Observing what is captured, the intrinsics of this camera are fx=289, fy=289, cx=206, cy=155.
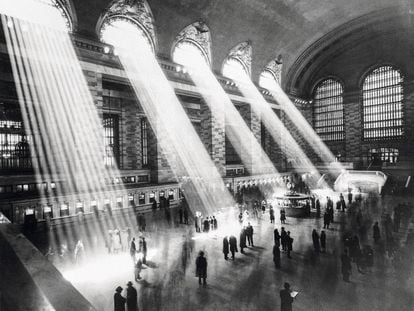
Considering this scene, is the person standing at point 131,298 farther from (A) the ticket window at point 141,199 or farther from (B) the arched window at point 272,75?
(B) the arched window at point 272,75

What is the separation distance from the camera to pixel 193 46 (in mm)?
21500

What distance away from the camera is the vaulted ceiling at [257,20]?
17.9 m

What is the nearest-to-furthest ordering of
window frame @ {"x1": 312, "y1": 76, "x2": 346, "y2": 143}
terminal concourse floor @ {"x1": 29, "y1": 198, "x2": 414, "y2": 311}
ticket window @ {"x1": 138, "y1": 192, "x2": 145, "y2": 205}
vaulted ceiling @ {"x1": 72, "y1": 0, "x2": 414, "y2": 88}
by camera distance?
terminal concourse floor @ {"x1": 29, "y1": 198, "x2": 414, "y2": 311} → ticket window @ {"x1": 138, "y1": 192, "x2": 145, "y2": 205} → vaulted ceiling @ {"x1": 72, "y1": 0, "x2": 414, "y2": 88} → window frame @ {"x1": 312, "y1": 76, "x2": 346, "y2": 143}

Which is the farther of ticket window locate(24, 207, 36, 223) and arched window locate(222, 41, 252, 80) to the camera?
arched window locate(222, 41, 252, 80)

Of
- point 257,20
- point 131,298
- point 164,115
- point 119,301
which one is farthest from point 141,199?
point 257,20

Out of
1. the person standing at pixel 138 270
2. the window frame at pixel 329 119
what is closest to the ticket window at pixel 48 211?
the person standing at pixel 138 270

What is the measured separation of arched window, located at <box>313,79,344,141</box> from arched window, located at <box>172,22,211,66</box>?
1605 cm

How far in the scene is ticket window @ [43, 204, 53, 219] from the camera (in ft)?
44.1

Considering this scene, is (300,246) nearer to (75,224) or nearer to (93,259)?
(93,259)

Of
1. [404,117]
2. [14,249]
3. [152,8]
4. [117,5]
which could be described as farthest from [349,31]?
[14,249]

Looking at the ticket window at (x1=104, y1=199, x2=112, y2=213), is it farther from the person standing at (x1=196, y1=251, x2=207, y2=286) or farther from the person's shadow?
the person standing at (x1=196, y1=251, x2=207, y2=286)

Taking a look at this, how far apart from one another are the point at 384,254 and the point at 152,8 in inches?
676

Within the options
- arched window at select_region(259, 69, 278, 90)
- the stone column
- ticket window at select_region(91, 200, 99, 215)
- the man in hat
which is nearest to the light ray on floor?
the stone column

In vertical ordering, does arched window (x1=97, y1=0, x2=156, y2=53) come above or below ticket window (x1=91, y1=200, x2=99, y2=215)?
above
